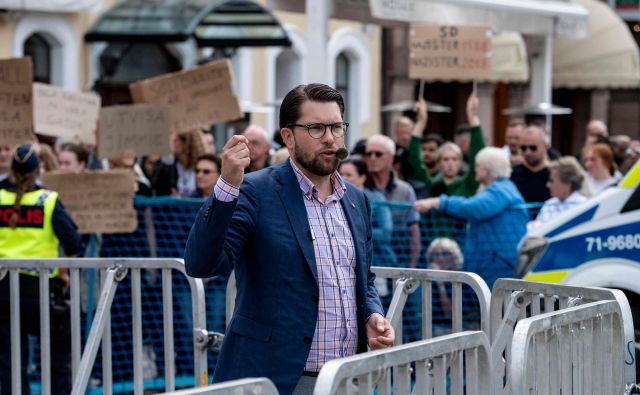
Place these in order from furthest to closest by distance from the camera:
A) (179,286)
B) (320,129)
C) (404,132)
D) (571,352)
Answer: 1. (404,132)
2. (179,286)
3. (571,352)
4. (320,129)

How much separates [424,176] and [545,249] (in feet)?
11.6

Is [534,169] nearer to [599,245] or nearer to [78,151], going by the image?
[599,245]

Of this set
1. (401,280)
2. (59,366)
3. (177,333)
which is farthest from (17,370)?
(177,333)

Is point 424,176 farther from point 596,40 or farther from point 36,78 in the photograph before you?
point 596,40

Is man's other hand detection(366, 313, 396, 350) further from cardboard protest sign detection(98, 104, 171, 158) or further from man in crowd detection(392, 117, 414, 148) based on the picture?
man in crowd detection(392, 117, 414, 148)

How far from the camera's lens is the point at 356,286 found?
5.21 m

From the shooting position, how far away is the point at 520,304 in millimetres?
6199

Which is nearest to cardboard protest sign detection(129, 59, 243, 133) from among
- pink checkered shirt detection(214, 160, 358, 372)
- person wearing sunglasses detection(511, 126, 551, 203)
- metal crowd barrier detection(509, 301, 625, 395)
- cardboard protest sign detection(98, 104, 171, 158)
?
cardboard protest sign detection(98, 104, 171, 158)

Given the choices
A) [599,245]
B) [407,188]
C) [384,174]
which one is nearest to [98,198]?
[384,174]

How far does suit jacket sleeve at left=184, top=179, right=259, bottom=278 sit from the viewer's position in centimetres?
485

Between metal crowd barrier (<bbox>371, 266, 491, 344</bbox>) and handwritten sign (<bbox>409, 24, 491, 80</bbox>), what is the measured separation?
6298 millimetres

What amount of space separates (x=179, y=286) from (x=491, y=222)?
2.23m

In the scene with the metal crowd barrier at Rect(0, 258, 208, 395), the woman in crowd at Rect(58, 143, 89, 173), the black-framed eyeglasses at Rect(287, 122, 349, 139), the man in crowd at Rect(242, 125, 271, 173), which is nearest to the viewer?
the black-framed eyeglasses at Rect(287, 122, 349, 139)

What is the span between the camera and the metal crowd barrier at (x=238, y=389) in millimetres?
3588
